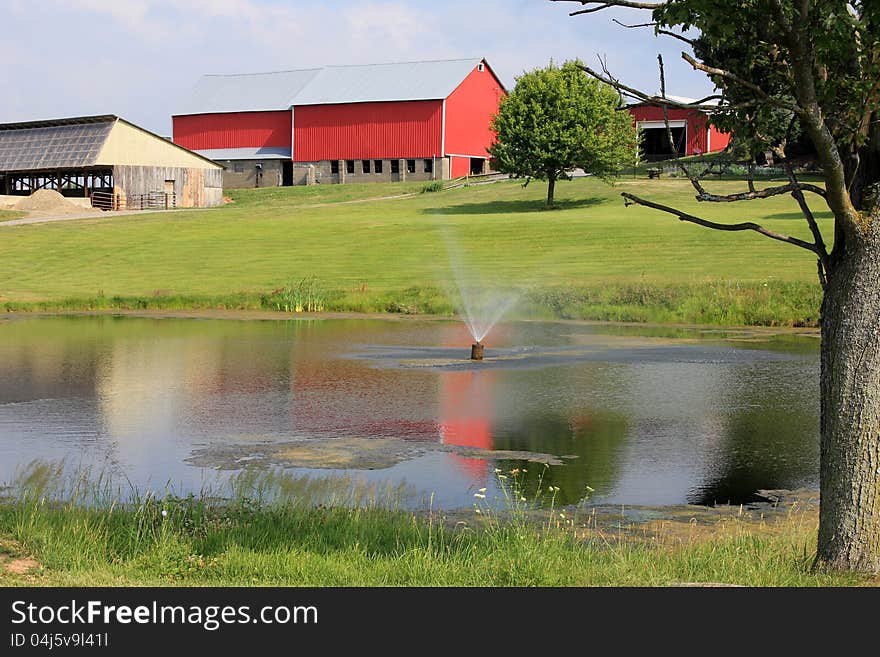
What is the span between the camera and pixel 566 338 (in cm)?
3278

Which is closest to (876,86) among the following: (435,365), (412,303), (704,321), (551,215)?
(435,365)

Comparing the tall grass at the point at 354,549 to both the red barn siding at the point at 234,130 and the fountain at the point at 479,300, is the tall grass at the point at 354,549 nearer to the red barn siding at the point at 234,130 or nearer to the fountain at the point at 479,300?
the fountain at the point at 479,300

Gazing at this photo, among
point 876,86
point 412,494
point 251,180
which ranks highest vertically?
point 251,180

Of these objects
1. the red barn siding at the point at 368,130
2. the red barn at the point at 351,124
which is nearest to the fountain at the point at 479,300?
the red barn siding at the point at 368,130

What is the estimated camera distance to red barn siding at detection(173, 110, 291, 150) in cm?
10094

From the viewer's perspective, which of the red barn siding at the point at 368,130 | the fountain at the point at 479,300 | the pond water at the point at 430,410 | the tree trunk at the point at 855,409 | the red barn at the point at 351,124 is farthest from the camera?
the red barn at the point at 351,124

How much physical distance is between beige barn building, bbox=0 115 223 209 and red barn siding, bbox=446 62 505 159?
1946 cm

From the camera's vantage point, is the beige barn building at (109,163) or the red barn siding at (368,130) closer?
the beige barn building at (109,163)

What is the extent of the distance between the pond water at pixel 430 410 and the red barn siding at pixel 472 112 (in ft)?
205

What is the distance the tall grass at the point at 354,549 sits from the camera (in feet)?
27.4

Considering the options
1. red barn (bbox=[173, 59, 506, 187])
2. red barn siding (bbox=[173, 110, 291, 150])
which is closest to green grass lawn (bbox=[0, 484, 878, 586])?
red barn (bbox=[173, 59, 506, 187])

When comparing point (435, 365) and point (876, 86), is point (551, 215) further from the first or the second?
point (876, 86)

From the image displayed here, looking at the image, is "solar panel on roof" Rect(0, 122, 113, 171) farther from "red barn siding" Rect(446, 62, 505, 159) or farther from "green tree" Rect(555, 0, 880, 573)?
"green tree" Rect(555, 0, 880, 573)

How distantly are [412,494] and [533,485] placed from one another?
1599 mm
